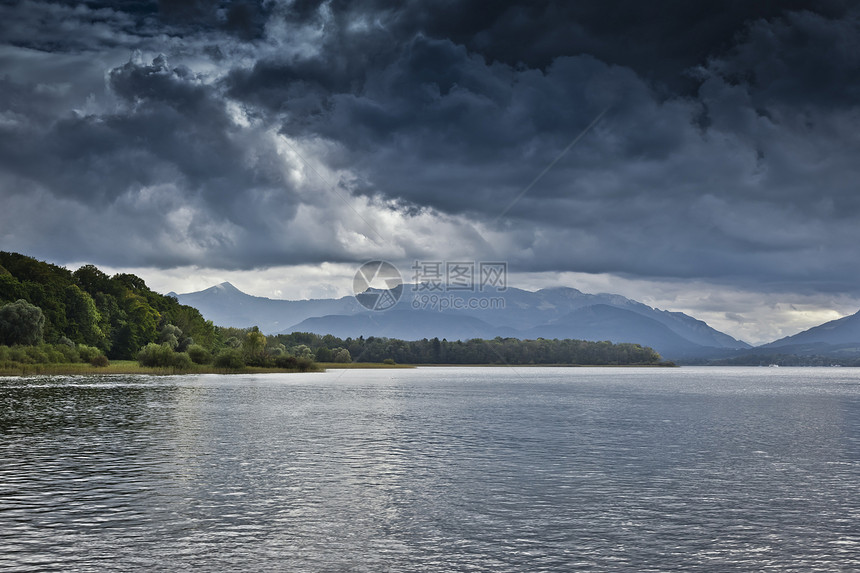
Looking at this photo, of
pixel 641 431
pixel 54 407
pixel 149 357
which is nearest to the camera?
pixel 641 431

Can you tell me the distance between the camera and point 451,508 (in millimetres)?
30375

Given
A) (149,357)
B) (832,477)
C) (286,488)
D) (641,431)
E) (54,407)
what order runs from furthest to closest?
1. (149,357)
2. (54,407)
3. (641,431)
4. (832,477)
5. (286,488)

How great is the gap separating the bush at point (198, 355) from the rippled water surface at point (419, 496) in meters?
121

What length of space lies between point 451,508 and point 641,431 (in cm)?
3800

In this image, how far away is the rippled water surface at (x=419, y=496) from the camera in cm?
2294

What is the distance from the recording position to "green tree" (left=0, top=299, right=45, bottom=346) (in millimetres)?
152250

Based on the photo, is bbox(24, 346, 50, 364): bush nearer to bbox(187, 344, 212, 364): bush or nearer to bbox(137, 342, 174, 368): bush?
bbox(137, 342, 174, 368): bush

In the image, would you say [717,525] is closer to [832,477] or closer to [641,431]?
[832,477]

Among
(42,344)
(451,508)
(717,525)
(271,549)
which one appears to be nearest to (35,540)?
(271,549)

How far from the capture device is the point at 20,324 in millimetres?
153250

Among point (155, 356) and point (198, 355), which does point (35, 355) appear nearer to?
point (155, 356)

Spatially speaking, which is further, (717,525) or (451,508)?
(451,508)

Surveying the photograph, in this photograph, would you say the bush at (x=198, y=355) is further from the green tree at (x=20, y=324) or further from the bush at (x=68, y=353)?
the green tree at (x=20, y=324)

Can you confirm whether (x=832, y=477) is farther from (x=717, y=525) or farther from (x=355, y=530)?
(x=355, y=530)
